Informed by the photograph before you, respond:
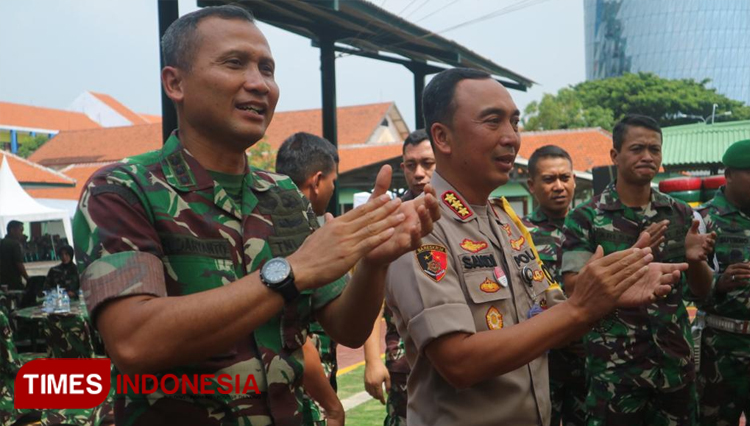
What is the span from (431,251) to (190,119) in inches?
32.9

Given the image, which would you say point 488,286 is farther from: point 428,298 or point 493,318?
point 428,298

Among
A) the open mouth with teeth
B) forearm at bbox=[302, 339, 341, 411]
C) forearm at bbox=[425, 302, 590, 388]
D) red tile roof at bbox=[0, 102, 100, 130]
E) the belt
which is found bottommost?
the belt

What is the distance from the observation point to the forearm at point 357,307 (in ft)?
6.15

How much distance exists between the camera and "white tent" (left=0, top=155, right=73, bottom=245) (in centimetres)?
1257

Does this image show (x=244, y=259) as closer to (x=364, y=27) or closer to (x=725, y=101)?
(x=364, y=27)

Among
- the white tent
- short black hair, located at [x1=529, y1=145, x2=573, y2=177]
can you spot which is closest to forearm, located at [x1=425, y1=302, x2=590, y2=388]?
short black hair, located at [x1=529, y1=145, x2=573, y2=177]

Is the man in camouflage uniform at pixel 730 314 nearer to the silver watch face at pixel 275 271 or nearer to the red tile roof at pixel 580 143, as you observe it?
the silver watch face at pixel 275 271

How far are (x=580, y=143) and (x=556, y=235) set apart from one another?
29.6 m

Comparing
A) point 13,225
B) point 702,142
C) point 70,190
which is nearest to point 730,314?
point 13,225

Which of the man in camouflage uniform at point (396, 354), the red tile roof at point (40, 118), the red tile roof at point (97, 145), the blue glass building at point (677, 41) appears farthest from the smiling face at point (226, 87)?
the blue glass building at point (677, 41)

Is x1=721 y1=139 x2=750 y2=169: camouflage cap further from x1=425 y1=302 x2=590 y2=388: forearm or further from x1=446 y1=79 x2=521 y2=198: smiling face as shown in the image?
x1=425 y1=302 x2=590 y2=388: forearm

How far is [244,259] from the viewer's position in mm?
1811

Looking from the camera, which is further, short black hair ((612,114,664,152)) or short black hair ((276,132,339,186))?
short black hair ((612,114,664,152))

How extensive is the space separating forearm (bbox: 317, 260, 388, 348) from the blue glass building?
8927 cm
